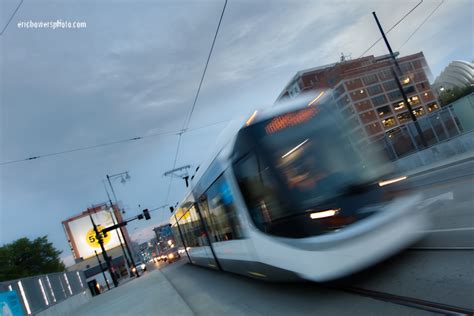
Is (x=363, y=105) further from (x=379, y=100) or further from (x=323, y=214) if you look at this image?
(x=323, y=214)

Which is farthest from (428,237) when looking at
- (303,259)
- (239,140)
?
(239,140)

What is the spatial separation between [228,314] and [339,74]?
259 ft

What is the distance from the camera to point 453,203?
9.23 m

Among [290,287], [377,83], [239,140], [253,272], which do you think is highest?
[377,83]

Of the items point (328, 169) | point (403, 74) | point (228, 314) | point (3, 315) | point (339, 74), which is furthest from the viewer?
point (403, 74)

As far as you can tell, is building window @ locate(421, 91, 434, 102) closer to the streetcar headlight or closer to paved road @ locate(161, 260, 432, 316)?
paved road @ locate(161, 260, 432, 316)

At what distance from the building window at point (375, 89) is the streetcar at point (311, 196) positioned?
263ft

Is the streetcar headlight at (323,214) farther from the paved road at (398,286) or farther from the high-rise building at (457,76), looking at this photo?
the high-rise building at (457,76)

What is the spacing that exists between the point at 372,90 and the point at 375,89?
2.86 feet

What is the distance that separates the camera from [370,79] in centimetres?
Answer: 8238

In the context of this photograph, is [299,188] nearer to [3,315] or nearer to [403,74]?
[3,315]

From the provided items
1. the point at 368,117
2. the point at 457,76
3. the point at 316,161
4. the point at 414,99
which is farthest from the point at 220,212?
the point at 457,76

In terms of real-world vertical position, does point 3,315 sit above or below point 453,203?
above

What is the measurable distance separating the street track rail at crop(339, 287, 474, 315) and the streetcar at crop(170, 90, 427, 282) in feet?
1.57
